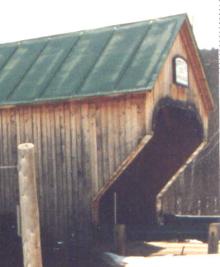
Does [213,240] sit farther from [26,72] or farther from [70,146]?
[26,72]

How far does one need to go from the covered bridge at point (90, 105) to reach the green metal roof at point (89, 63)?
0.03 m

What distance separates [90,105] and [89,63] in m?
1.51

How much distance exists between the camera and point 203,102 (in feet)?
54.5

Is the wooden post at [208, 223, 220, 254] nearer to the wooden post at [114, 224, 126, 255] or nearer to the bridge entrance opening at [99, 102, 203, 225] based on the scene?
the wooden post at [114, 224, 126, 255]

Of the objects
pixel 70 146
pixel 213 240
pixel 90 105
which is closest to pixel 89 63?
pixel 90 105

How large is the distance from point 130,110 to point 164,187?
17.1 feet

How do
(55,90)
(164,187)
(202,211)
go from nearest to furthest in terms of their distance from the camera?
(55,90), (164,187), (202,211)

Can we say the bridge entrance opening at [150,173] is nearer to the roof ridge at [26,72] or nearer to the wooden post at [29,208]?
the roof ridge at [26,72]

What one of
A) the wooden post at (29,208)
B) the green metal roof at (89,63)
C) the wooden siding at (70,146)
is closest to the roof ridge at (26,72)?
the green metal roof at (89,63)

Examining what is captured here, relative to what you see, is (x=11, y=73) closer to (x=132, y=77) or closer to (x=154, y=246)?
(x=132, y=77)

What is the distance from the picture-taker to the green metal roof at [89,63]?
1358 centimetres

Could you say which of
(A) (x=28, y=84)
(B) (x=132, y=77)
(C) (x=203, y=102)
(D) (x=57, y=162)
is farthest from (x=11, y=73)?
(C) (x=203, y=102)

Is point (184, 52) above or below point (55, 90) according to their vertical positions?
above

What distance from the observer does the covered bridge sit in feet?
44.0
